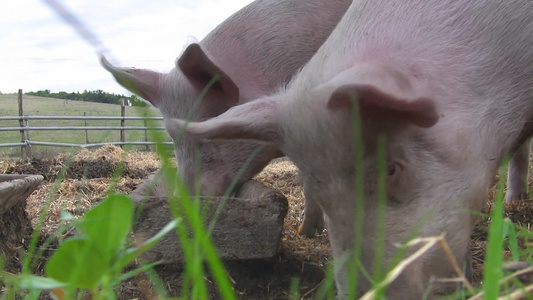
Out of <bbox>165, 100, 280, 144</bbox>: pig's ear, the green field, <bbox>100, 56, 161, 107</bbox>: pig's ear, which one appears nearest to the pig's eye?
<bbox>165, 100, 280, 144</bbox>: pig's ear

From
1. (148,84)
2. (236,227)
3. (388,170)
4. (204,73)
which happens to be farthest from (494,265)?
(148,84)

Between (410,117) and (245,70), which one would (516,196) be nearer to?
(245,70)

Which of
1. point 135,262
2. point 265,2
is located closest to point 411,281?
point 135,262

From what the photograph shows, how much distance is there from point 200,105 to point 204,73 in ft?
0.77

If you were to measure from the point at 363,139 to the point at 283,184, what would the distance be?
314 centimetres

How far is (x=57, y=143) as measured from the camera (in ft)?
38.1

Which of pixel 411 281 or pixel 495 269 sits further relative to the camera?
pixel 411 281

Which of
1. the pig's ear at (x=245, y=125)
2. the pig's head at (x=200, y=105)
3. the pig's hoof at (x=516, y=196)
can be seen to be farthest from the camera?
the pig's hoof at (x=516, y=196)

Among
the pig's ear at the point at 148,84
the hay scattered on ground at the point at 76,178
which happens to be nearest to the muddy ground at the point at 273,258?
the hay scattered on ground at the point at 76,178

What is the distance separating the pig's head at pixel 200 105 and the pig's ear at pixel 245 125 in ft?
3.04

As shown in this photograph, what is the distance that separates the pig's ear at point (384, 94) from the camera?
4.58ft

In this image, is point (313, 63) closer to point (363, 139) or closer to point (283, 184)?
point (363, 139)

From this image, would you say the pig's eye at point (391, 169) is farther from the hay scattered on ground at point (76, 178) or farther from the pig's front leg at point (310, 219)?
→ the hay scattered on ground at point (76, 178)

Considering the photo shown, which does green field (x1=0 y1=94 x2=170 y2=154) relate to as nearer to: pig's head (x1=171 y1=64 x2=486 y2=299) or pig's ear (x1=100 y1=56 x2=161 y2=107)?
pig's ear (x1=100 y1=56 x2=161 y2=107)
